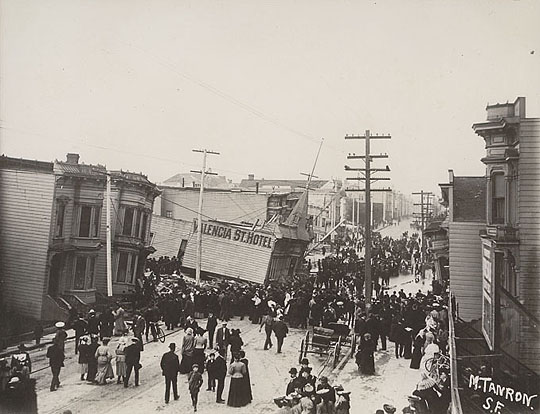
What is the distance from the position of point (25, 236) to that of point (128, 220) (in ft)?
28.2

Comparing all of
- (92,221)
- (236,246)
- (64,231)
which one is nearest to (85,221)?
(92,221)

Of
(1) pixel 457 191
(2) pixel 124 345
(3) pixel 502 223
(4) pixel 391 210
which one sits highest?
(4) pixel 391 210

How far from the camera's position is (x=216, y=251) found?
35.2m

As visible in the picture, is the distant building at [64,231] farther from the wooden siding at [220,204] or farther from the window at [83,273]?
the wooden siding at [220,204]

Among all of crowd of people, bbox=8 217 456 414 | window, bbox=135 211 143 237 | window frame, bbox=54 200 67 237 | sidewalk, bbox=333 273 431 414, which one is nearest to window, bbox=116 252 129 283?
window, bbox=135 211 143 237

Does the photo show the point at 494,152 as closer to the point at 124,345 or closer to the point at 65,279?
the point at 124,345

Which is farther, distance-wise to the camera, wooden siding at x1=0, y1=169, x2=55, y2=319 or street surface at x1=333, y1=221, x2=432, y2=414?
wooden siding at x1=0, y1=169, x2=55, y2=319

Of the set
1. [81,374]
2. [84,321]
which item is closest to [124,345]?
[81,374]

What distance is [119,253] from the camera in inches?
1121

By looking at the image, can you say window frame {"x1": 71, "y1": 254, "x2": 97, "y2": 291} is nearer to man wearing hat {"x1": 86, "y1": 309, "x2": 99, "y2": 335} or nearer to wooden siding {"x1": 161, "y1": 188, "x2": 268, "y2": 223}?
man wearing hat {"x1": 86, "y1": 309, "x2": 99, "y2": 335}

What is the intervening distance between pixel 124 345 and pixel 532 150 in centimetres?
1280

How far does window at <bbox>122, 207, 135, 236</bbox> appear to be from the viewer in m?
28.7

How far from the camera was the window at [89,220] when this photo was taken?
83.0 ft

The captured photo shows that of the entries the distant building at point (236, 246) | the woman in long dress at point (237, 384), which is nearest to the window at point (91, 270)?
the distant building at point (236, 246)
